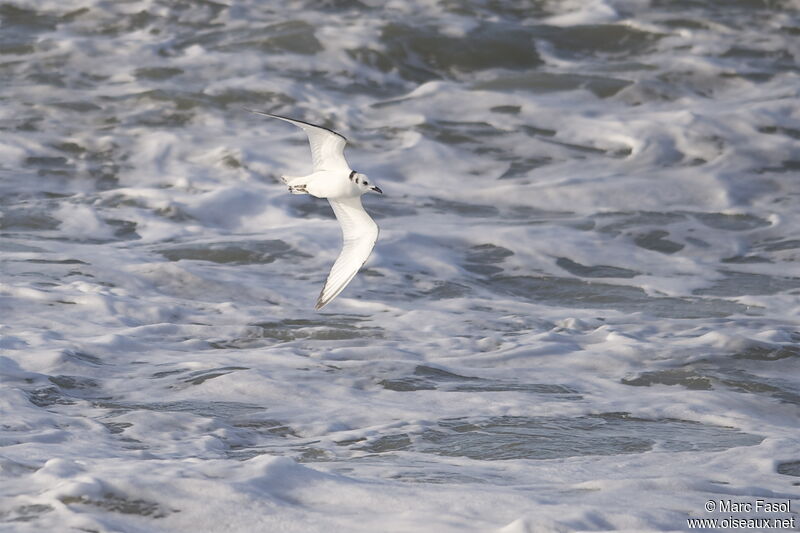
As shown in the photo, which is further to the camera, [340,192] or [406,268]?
[406,268]

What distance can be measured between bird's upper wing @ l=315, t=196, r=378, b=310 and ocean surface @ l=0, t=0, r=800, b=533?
0.43 meters

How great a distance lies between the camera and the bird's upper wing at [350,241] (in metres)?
6.31

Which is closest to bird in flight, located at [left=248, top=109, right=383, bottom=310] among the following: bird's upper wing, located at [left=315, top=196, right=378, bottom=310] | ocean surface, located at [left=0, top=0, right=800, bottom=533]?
bird's upper wing, located at [left=315, top=196, right=378, bottom=310]

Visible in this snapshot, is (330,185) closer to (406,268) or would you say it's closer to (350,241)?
(350,241)

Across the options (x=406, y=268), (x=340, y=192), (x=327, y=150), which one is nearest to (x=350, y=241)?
(x=340, y=192)

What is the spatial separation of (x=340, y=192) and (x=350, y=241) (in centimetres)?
34

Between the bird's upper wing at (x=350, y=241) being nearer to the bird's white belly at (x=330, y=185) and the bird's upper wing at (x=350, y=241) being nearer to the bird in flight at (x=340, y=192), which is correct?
the bird in flight at (x=340, y=192)

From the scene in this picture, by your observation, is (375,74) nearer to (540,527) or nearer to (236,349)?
(236,349)

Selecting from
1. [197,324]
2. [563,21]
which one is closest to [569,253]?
[197,324]

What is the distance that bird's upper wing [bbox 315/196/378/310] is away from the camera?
6.31 metres

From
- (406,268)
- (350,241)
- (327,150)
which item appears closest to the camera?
(327,150)

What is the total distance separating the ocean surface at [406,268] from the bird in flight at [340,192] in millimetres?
460

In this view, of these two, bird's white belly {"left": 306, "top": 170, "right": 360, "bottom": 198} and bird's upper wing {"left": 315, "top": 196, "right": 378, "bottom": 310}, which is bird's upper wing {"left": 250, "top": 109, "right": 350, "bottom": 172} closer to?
bird's white belly {"left": 306, "top": 170, "right": 360, "bottom": 198}

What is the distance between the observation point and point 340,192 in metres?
6.27
